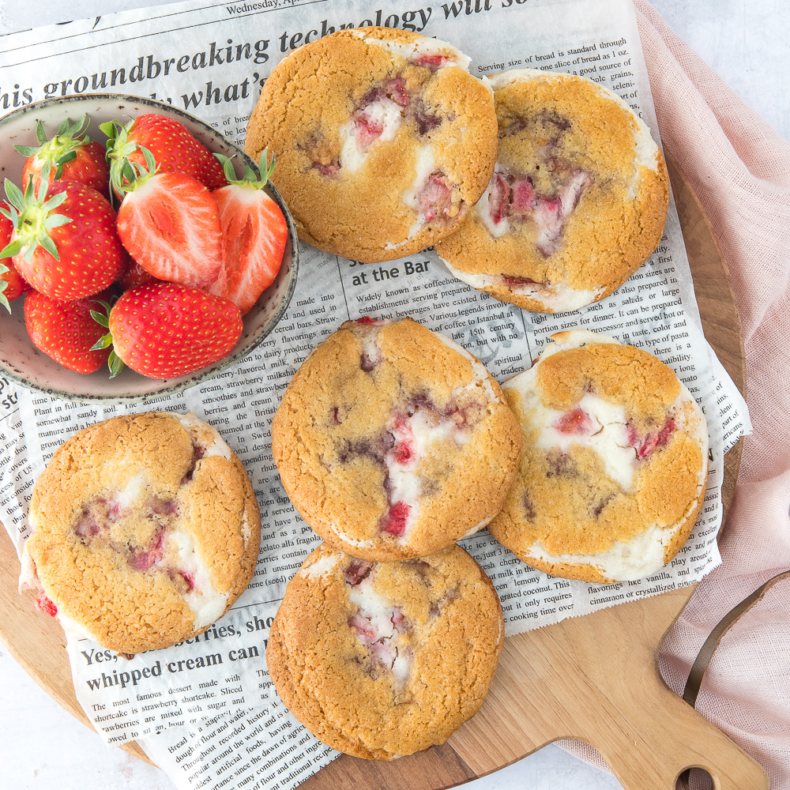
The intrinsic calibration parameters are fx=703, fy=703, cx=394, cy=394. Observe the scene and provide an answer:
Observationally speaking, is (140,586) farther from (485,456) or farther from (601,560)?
(601,560)

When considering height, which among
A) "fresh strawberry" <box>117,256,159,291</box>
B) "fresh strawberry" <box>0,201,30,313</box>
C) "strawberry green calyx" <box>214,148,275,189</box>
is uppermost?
"strawberry green calyx" <box>214,148,275,189</box>

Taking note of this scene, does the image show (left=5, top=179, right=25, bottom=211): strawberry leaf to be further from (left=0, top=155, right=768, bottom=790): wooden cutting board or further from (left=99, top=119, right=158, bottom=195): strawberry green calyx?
(left=0, top=155, right=768, bottom=790): wooden cutting board

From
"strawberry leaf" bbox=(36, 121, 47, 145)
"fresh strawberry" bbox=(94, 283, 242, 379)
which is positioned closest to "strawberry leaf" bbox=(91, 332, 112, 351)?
"fresh strawberry" bbox=(94, 283, 242, 379)

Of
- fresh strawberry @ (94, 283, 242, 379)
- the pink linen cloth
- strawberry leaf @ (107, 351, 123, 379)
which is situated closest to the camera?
fresh strawberry @ (94, 283, 242, 379)

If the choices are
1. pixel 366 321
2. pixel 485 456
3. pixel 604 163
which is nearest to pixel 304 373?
pixel 366 321

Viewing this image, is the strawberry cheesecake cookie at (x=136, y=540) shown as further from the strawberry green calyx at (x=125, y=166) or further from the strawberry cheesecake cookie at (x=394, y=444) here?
the strawberry green calyx at (x=125, y=166)

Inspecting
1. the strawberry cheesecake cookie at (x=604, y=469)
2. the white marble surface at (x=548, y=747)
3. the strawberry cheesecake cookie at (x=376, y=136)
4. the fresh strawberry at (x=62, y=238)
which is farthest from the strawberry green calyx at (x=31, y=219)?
the white marble surface at (x=548, y=747)
